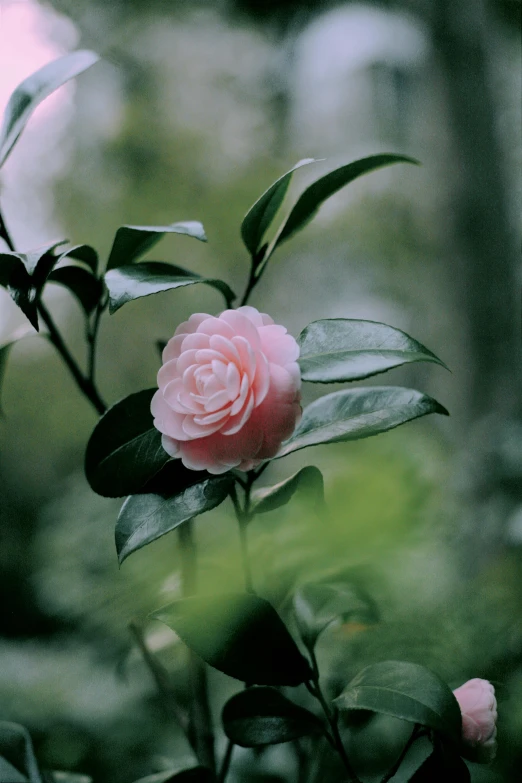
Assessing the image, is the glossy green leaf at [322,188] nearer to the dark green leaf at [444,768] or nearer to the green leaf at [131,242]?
the green leaf at [131,242]

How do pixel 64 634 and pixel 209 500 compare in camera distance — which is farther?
pixel 64 634

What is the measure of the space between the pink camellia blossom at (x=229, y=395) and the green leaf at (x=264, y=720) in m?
0.22

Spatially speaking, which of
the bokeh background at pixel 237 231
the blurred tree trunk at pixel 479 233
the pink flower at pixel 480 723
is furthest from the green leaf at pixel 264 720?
the blurred tree trunk at pixel 479 233

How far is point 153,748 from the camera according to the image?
1031mm

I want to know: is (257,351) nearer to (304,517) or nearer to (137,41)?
(304,517)

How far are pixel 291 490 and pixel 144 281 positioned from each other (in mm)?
187

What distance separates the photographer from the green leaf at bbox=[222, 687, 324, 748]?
Answer: 18.6 inches

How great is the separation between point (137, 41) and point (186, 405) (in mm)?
1455

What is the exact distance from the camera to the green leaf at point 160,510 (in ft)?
1.34

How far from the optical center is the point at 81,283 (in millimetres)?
540

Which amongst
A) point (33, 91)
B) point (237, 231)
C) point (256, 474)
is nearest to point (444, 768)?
point (256, 474)

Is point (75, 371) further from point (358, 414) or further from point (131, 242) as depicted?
point (358, 414)

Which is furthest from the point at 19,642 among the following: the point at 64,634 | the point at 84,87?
the point at 84,87

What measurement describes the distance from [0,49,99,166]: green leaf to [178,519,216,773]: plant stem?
0.38 meters
